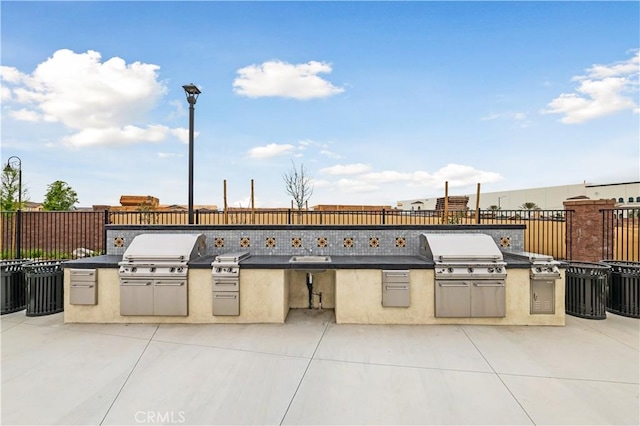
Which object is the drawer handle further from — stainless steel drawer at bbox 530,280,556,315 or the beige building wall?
the beige building wall

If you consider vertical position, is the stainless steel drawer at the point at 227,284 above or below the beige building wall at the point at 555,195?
below

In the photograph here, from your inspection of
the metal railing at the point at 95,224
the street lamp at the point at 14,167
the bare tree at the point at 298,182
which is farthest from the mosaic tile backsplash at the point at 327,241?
the street lamp at the point at 14,167

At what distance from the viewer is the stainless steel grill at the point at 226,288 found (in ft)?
15.2

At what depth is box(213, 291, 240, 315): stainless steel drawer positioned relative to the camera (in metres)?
4.65

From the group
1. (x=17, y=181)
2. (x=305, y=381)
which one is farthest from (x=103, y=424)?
(x=17, y=181)

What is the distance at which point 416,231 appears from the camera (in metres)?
5.60

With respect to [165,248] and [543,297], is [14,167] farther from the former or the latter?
[543,297]

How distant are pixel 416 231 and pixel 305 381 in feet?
11.5

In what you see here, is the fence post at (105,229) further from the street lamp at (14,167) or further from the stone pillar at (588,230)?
the stone pillar at (588,230)

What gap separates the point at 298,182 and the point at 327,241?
9.84 metres

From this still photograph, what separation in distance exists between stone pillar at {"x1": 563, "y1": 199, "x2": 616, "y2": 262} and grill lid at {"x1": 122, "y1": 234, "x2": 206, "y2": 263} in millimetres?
9956

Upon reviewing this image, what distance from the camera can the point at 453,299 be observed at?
181 inches

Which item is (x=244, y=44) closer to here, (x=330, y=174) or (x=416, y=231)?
(x=330, y=174)

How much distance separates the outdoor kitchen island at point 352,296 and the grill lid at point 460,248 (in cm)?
22
